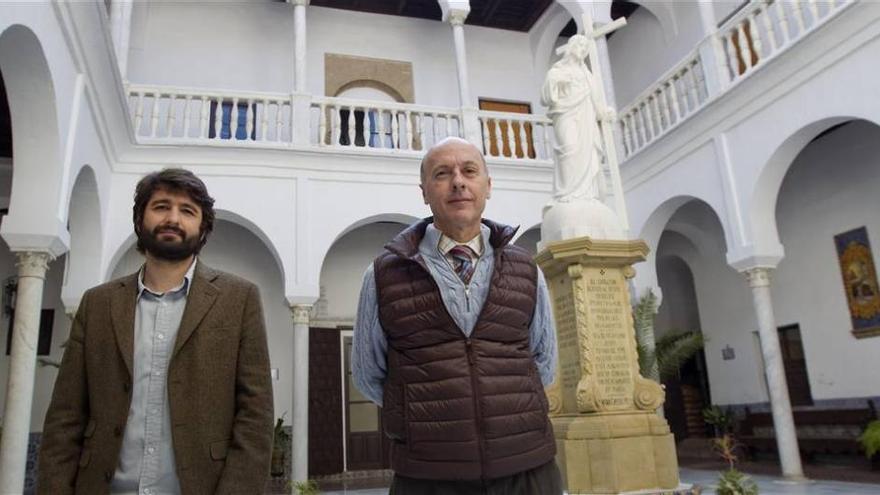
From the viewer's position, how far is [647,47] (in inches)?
533

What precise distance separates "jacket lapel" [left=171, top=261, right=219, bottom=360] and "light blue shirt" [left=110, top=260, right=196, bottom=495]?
0.04 meters

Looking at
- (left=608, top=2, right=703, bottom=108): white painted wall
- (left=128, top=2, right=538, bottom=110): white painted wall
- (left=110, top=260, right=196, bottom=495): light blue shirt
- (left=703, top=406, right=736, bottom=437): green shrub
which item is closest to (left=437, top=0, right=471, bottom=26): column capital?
(left=128, top=2, right=538, bottom=110): white painted wall

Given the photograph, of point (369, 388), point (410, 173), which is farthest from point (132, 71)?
point (369, 388)

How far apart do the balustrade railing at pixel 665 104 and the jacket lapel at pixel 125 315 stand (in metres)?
8.85

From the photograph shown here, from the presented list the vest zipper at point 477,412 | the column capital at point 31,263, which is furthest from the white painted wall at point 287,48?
the vest zipper at point 477,412

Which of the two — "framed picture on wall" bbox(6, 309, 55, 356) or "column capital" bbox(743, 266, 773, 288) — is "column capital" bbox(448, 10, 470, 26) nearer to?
"column capital" bbox(743, 266, 773, 288)

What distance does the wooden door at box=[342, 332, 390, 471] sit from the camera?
10.7 meters

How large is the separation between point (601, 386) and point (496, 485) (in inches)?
144

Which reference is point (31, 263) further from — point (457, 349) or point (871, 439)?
point (871, 439)

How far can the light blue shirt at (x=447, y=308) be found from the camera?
1792mm

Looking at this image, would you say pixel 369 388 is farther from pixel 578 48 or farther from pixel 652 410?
pixel 578 48

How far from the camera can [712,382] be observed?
12367 millimetres

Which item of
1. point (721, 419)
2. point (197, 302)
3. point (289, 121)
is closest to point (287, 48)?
point (289, 121)

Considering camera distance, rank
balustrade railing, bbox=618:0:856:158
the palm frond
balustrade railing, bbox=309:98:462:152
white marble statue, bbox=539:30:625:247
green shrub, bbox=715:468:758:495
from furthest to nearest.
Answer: balustrade railing, bbox=309:98:462:152 < the palm frond < balustrade railing, bbox=618:0:856:158 < white marble statue, bbox=539:30:625:247 < green shrub, bbox=715:468:758:495
